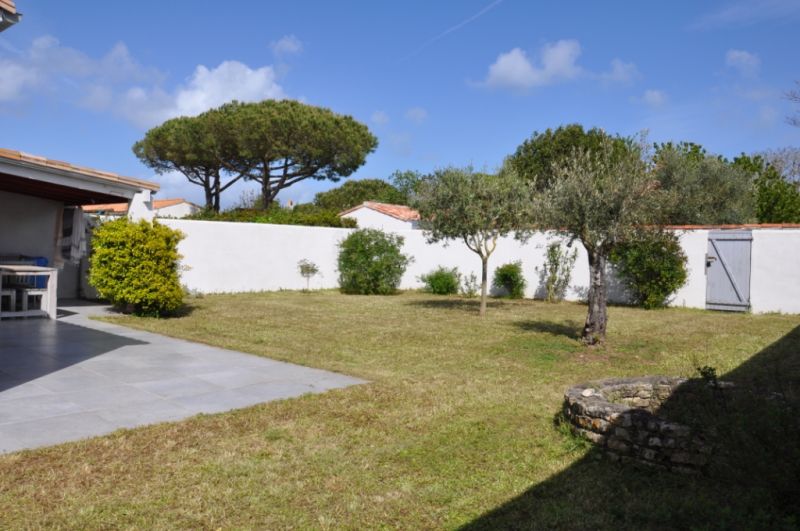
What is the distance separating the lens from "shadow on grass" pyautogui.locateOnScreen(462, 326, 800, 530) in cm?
311

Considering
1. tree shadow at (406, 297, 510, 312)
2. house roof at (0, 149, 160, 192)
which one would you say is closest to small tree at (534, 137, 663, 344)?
tree shadow at (406, 297, 510, 312)

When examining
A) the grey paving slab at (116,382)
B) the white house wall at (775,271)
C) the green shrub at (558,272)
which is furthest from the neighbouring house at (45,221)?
the white house wall at (775,271)

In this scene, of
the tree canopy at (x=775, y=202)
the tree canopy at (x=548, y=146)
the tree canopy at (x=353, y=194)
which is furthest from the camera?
the tree canopy at (x=353, y=194)

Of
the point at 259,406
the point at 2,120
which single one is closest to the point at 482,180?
the point at 259,406

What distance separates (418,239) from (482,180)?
7.46 m

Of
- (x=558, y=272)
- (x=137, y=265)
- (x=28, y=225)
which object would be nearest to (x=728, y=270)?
(x=558, y=272)

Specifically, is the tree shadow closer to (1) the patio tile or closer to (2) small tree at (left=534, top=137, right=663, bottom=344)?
(2) small tree at (left=534, top=137, right=663, bottom=344)

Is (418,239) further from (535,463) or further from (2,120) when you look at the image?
(535,463)

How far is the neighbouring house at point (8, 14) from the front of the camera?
459 centimetres

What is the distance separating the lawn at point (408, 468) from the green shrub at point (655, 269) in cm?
715

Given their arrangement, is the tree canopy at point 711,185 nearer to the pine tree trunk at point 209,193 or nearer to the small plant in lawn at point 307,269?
the small plant in lawn at point 307,269

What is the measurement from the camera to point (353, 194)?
156ft

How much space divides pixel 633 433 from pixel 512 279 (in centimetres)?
1336

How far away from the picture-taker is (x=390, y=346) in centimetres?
871
